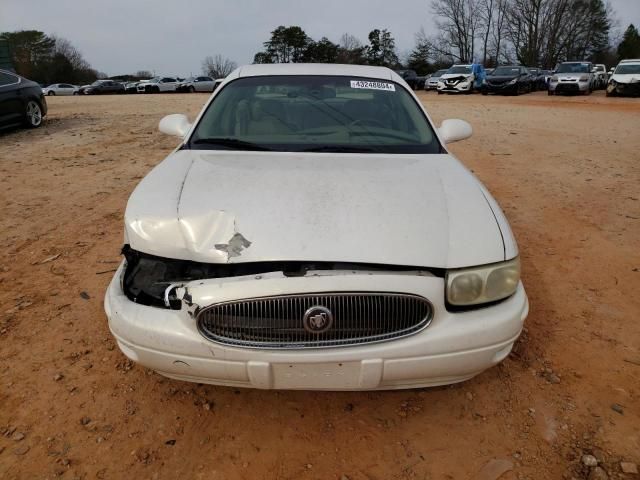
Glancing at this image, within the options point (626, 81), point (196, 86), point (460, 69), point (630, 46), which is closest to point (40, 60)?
point (196, 86)

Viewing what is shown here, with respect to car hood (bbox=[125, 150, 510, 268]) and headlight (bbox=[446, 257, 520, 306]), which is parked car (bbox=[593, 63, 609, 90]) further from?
headlight (bbox=[446, 257, 520, 306])

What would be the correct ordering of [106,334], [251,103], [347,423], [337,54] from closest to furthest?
[347,423]
[106,334]
[251,103]
[337,54]

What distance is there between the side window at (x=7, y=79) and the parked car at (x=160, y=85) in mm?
29729

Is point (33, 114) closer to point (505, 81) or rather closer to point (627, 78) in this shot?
point (505, 81)

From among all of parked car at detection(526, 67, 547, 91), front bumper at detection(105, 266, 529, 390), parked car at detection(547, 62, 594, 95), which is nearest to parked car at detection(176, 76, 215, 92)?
parked car at detection(526, 67, 547, 91)

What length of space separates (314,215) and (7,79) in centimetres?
1013

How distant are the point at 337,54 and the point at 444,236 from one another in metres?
68.2

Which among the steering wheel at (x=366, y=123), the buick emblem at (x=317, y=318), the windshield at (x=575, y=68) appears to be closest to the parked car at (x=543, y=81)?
the windshield at (x=575, y=68)

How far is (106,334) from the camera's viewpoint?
279 centimetres

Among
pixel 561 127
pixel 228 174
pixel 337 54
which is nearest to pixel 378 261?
pixel 228 174

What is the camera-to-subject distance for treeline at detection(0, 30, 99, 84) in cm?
5597

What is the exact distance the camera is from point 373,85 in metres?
3.30

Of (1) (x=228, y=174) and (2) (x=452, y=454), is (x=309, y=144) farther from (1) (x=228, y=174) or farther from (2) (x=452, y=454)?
(2) (x=452, y=454)

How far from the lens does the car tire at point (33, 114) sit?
985 cm
